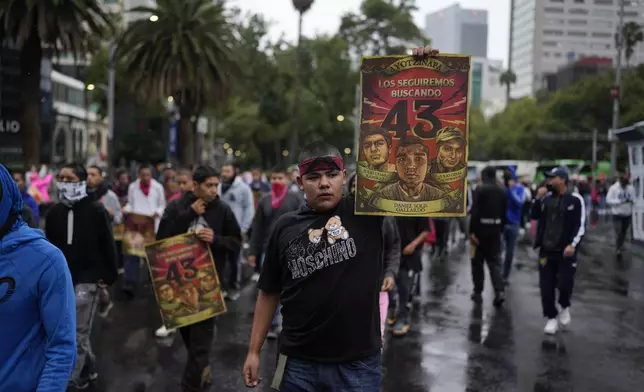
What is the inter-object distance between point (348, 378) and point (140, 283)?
886 centimetres

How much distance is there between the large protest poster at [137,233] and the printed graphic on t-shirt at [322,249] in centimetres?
759

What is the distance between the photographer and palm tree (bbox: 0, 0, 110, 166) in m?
20.8

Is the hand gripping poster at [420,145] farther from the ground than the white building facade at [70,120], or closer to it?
closer to it

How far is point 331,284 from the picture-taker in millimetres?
3365

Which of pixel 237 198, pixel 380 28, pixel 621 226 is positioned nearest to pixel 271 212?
pixel 237 198

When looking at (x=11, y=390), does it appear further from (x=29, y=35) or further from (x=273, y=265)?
(x=29, y=35)

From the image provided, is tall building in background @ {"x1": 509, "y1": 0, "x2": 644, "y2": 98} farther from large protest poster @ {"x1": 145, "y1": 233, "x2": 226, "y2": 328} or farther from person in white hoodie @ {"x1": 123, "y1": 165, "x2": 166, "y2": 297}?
large protest poster @ {"x1": 145, "y1": 233, "x2": 226, "y2": 328}

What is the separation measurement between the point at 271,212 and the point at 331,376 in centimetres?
500

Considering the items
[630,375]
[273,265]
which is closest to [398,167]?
[273,265]

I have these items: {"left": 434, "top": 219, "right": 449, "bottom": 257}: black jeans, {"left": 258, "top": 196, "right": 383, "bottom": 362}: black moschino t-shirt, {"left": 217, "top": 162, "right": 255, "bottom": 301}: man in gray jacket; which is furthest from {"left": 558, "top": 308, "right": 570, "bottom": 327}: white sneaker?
{"left": 258, "top": 196, "right": 383, "bottom": 362}: black moschino t-shirt

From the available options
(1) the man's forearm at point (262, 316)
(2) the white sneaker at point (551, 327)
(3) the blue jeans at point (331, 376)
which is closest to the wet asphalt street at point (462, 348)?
(2) the white sneaker at point (551, 327)

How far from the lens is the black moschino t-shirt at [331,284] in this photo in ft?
11.0

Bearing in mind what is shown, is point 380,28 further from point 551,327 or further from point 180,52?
point 551,327

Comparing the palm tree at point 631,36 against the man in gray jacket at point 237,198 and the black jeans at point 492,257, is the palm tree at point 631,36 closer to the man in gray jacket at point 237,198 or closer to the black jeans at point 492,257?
the black jeans at point 492,257
